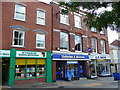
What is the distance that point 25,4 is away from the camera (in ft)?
45.6

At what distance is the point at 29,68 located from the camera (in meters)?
13.4

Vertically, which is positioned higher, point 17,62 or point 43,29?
point 43,29

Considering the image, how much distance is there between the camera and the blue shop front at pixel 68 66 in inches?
599

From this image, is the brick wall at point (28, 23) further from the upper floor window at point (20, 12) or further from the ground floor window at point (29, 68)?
the ground floor window at point (29, 68)

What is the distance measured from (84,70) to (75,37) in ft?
16.7

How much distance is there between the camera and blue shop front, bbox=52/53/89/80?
15.2 metres

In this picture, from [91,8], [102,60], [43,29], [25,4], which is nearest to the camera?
[91,8]

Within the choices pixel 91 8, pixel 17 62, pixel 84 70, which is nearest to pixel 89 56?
pixel 84 70

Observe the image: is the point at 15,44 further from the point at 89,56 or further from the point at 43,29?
the point at 89,56

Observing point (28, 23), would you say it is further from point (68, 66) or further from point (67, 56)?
point (68, 66)

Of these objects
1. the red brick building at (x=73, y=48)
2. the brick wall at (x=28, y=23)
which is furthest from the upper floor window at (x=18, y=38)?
the red brick building at (x=73, y=48)

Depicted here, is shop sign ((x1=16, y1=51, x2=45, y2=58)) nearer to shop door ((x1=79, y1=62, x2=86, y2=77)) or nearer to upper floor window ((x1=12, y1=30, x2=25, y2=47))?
upper floor window ((x1=12, y1=30, x2=25, y2=47))

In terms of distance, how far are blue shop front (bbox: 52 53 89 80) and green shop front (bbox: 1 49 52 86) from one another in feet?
4.83

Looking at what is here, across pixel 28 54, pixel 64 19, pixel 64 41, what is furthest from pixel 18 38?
pixel 64 19
